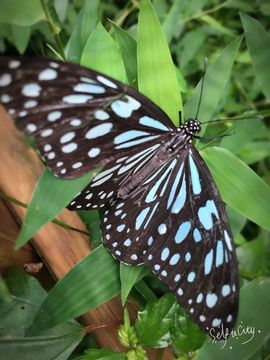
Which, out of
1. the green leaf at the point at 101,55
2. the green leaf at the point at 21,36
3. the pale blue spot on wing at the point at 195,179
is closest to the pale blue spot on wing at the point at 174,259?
the pale blue spot on wing at the point at 195,179

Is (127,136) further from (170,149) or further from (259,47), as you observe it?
(259,47)

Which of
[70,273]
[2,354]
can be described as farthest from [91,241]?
[2,354]

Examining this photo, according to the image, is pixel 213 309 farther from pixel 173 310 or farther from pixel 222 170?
pixel 222 170

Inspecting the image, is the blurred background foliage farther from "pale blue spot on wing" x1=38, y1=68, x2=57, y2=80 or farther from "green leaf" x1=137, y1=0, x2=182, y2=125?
"pale blue spot on wing" x1=38, y1=68, x2=57, y2=80

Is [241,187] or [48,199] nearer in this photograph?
[48,199]

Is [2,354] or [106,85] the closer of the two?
[106,85]

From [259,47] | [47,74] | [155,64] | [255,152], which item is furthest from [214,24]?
[47,74]

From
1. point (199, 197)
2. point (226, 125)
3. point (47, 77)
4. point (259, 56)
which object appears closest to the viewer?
point (47, 77)
